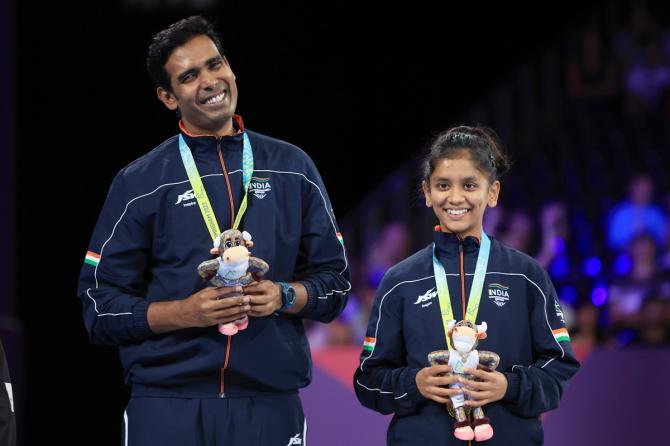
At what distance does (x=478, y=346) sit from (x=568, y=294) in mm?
2417

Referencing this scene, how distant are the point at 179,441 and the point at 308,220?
73 centimetres

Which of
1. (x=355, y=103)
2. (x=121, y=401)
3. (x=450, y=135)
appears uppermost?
(x=355, y=103)

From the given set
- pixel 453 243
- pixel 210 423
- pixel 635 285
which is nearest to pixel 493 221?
pixel 635 285

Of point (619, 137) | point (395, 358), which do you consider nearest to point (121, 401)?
point (619, 137)

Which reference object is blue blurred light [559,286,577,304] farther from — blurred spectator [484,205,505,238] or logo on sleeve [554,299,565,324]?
logo on sleeve [554,299,565,324]

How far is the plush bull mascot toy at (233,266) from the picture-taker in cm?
283

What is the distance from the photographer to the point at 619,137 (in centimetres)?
824

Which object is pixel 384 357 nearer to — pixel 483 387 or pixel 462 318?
pixel 462 318

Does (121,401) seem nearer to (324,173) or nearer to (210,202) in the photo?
(324,173)

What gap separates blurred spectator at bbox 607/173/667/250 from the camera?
22.1ft

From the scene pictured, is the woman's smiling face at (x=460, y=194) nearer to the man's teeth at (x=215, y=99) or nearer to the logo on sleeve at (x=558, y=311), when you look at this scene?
the logo on sleeve at (x=558, y=311)

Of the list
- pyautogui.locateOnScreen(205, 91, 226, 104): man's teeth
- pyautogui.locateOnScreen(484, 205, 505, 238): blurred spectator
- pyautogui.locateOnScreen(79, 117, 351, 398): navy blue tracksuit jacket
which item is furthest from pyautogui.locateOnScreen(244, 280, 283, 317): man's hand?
pyautogui.locateOnScreen(484, 205, 505, 238): blurred spectator

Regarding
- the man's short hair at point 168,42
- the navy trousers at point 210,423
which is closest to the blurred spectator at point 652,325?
the navy trousers at point 210,423

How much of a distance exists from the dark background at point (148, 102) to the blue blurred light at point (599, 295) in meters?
3.51
